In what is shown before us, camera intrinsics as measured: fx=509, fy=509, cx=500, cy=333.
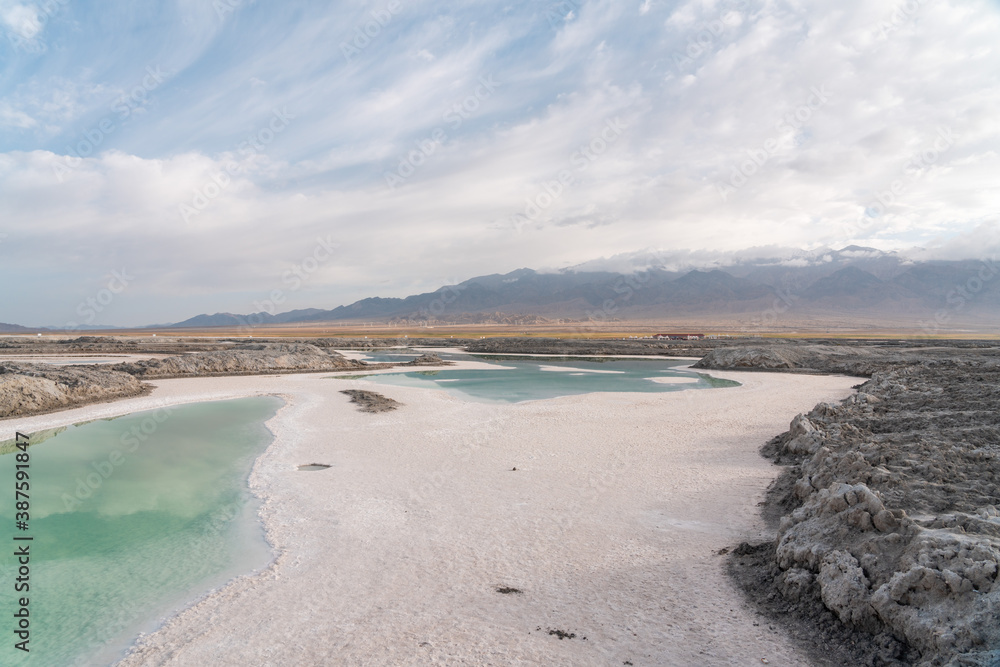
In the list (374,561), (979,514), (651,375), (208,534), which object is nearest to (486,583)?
(374,561)

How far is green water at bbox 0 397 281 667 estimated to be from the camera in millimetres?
5859

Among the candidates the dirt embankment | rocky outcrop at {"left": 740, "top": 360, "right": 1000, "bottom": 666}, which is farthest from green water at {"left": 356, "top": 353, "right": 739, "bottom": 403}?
the dirt embankment

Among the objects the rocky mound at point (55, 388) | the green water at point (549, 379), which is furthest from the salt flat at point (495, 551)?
the green water at point (549, 379)

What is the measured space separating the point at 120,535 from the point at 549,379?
24294 millimetres

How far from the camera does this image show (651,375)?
33406mm

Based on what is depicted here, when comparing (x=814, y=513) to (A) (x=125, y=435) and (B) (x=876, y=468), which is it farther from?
(A) (x=125, y=435)

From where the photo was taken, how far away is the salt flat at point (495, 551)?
17.0 feet

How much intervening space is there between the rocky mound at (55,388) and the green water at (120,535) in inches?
211

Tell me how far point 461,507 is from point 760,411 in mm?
13864

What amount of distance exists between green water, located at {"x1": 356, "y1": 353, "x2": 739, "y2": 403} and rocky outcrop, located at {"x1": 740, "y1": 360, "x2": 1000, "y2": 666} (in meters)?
14.8

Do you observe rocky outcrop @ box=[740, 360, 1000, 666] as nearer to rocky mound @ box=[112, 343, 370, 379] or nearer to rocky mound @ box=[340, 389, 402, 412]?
rocky mound @ box=[340, 389, 402, 412]

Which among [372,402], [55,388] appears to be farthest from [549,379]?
[55,388]

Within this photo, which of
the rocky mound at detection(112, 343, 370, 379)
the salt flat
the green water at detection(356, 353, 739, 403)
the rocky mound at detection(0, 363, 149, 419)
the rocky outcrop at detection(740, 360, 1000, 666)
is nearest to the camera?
the rocky outcrop at detection(740, 360, 1000, 666)

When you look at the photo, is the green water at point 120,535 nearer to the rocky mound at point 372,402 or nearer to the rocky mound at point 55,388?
the rocky mound at point 372,402
